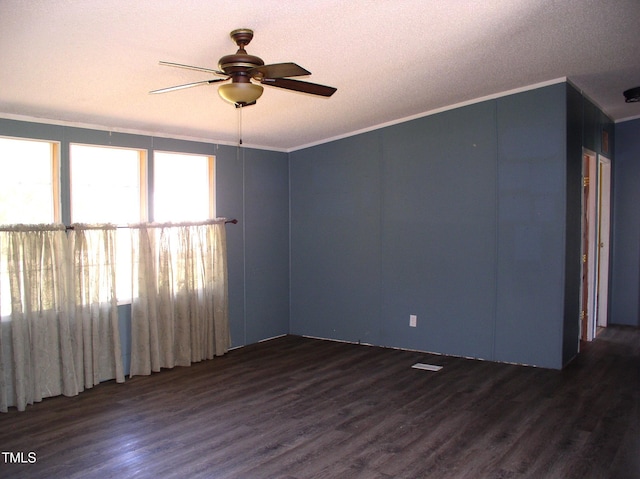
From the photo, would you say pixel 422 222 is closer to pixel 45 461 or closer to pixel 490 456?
pixel 490 456

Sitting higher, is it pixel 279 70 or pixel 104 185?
pixel 279 70

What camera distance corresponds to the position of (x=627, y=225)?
5.92m

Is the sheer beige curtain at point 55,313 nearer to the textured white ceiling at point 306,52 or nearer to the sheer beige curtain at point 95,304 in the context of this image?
the sheer beige curtain at point 95,304

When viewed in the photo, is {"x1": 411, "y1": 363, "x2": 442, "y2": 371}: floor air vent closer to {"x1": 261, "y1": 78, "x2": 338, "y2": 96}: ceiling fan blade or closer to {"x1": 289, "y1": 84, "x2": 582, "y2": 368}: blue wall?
{"x1": 289, "y1": 84, "x2": 582, "y2": 368}: blue wall

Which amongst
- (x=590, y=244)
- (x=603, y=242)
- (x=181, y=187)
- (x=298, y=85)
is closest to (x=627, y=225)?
(x=603, y=242)

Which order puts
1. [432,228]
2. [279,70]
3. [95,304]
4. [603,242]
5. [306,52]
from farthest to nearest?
[603,242]
[432,228]
[95,304]
[306,52]
[279,70]

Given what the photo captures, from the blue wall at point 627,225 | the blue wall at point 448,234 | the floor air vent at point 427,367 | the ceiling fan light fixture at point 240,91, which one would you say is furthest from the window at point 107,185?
the blue wall at point 627,225

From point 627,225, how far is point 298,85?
5279 millimetres

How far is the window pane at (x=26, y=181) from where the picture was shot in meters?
3.81

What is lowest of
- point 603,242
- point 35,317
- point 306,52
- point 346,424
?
point 346,424

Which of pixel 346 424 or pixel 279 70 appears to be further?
pixel 346 424

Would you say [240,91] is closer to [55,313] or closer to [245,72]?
[245,72]

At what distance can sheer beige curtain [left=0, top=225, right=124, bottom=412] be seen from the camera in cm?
367

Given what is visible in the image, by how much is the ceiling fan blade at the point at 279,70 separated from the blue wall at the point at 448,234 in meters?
2.78
